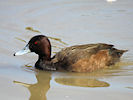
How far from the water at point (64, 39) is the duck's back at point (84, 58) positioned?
0.18 meters

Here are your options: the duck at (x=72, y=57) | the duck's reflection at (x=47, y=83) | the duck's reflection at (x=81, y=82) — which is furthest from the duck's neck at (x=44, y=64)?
the duck's reflection at (x=81, y=82)

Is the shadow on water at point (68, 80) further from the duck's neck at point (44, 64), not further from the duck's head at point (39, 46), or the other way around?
the duck's head at point (39, 46)

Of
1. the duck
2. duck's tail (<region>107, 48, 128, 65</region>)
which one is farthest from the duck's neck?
duck's tail (<region>107, 48, 128, 65</region>)

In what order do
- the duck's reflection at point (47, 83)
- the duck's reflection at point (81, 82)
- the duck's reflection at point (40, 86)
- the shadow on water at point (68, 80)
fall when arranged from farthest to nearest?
the duck's reflection at point (81, 82) < the shadow on water at point (68, 80) < the duck's reflection at point (47, 83) < the duck's reflection at point (40, 86)

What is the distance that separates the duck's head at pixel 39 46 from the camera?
809 centimetres

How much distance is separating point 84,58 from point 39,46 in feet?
3.65

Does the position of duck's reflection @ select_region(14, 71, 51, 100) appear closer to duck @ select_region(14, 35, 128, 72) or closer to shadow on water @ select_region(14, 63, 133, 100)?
shadow on water @ select_region(14, 63, 133, 100)

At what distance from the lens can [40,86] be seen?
7023 mm

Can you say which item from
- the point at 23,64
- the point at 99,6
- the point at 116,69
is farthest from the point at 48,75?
the point at 99,6

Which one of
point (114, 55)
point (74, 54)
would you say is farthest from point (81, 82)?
point (114, 55)

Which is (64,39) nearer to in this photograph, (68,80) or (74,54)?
(74,54)

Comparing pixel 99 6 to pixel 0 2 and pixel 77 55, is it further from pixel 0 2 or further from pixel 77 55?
pixel 77 55

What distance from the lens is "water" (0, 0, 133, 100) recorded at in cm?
650

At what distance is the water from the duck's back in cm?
18
